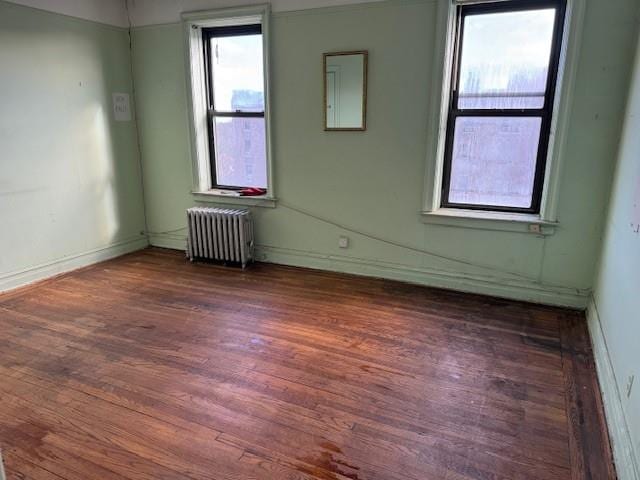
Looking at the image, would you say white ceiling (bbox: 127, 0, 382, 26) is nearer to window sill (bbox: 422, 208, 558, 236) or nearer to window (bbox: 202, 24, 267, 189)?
window (bbox: 202, 24, 267, 189)

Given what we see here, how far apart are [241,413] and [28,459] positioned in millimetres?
928

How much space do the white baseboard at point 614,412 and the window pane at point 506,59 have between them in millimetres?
1752

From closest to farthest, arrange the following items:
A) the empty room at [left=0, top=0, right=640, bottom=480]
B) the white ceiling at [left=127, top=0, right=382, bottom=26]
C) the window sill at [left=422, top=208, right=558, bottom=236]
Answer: the empty room at [left=0, top=0, right=640, bottom=480] → the window sill at [left=422, top=208, right=558, bottom=236] → the white ceiling at [left=127, top=0, right=382, bottom=26]

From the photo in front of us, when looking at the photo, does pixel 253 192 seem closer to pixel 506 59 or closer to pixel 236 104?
pixel 236 104

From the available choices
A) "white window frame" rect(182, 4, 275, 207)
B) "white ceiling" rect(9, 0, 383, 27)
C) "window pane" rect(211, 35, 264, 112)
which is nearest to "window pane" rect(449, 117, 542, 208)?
"white ceiling" rect(9, 0, 383, 27)

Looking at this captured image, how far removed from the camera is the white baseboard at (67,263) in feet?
12.1

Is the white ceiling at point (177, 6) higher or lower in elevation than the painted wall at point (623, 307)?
higher

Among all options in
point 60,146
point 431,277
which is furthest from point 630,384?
point 60,146

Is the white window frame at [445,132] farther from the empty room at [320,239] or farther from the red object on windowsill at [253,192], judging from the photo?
the red object on windowsill at [253,192]

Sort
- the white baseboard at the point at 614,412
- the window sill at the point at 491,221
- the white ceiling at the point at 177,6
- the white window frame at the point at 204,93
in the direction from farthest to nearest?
the white window frame at the point at 204,93, the white ceiling at the point at 177,6, the window sill at the point at 491,221, the white baseboard at the point at 614,412

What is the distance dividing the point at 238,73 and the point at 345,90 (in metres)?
1.25

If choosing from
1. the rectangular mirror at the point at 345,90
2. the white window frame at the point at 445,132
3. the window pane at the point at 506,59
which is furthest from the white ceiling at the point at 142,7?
the window pane at the point at 506,59

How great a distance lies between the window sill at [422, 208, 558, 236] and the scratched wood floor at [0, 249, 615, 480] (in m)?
0.61

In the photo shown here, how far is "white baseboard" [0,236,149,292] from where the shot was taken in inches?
146
